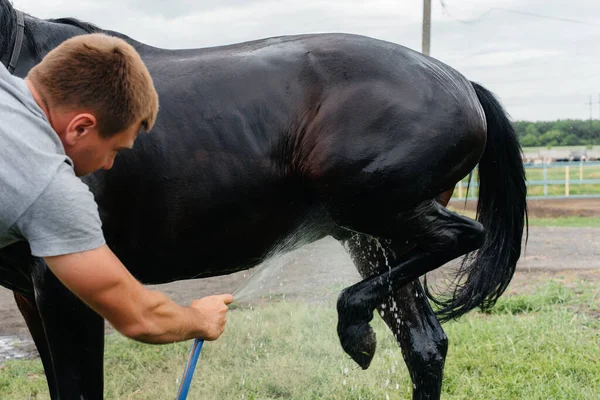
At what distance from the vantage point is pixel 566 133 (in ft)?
163

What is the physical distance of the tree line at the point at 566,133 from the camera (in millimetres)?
47312

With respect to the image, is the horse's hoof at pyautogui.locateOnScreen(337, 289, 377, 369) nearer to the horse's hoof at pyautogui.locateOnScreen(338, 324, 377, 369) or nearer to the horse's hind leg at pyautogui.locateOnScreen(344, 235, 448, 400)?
the horse's hoof at pyautogui.locateOnScreen(338, 324, 377, 369)

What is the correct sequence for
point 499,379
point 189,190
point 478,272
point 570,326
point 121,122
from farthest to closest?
point 570,326
point 499,379
point 478,272
point 189,190
point 121,122

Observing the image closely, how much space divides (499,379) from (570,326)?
3.90 feet

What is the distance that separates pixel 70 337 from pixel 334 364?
2123 millimetres

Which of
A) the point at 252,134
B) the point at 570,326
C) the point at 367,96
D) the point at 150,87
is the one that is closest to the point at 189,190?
the point at 252,134

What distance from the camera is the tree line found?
47312 millimetres

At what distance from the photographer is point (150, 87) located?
1642mm

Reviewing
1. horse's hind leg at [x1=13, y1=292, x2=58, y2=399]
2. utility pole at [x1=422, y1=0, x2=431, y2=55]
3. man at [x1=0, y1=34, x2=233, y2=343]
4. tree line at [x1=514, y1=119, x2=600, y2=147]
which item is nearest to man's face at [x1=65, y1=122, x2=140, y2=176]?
man at [x1=0, y1=34, x2=233, y2=343]

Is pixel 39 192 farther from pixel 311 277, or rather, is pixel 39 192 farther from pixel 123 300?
pixel 311 277

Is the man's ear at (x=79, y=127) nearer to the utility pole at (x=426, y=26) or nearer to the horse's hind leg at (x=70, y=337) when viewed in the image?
the horse's hind leg at (x=70, y=337)

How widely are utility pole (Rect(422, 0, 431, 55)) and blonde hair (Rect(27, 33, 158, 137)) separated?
13.0 metres

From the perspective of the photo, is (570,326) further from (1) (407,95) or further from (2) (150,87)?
(2) (150,87)

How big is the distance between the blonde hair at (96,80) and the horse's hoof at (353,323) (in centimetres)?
140
